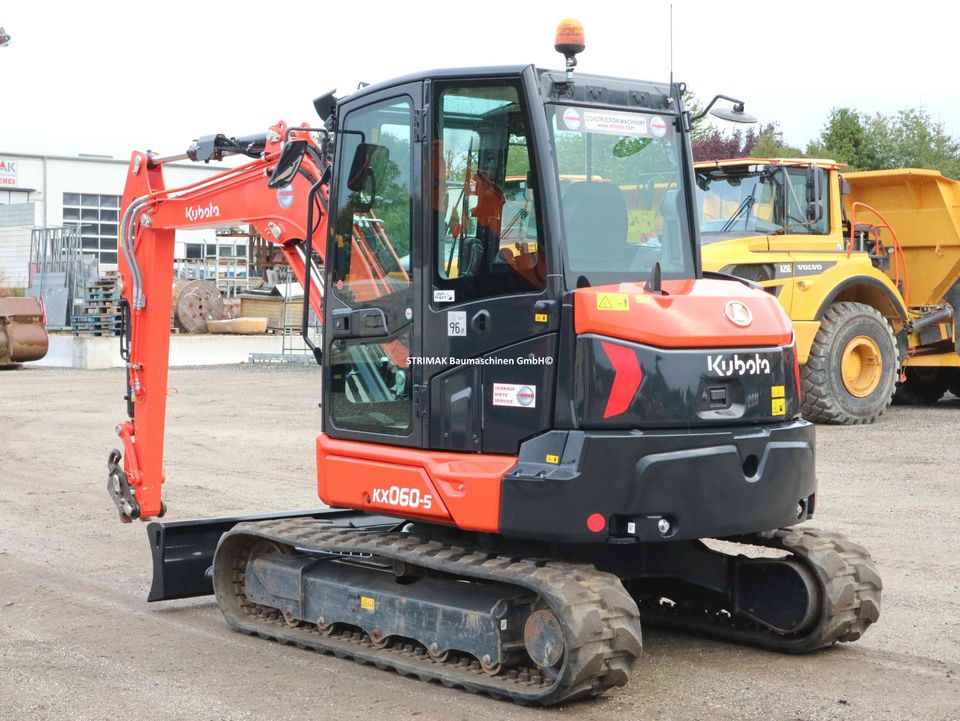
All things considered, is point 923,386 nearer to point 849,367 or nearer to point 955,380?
point 955,380

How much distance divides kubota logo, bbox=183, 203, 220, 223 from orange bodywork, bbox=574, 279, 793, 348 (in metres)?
3.26

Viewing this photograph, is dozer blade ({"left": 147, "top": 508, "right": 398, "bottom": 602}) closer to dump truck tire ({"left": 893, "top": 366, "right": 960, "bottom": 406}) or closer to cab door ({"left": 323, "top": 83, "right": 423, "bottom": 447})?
cab door ({"left": 323, "top": 83, "right": 423, "bottom": 447})

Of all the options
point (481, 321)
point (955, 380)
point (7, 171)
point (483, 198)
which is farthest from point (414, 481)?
point (7, 171)

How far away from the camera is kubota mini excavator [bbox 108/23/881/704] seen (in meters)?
5.72

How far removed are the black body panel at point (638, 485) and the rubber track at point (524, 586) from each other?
207 mm

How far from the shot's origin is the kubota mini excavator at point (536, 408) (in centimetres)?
572

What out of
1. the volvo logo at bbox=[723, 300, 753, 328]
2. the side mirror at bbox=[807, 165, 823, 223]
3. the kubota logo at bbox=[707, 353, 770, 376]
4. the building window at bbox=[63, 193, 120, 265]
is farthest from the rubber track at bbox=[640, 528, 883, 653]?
the building window at bbox=[63, 193, 120, 265]

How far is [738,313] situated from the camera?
19.9ft

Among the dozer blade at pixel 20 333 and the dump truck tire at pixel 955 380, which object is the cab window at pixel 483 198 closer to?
the dump truck tire at pixel 955 380

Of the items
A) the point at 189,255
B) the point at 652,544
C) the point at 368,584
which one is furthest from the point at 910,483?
the point at 189,255

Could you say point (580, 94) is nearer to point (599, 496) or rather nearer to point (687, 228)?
point (687, 228)

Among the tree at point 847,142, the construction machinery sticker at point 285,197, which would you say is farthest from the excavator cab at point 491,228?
the tree at point 847,142

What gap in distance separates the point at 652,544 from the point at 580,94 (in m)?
2.26

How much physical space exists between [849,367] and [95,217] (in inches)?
1872
